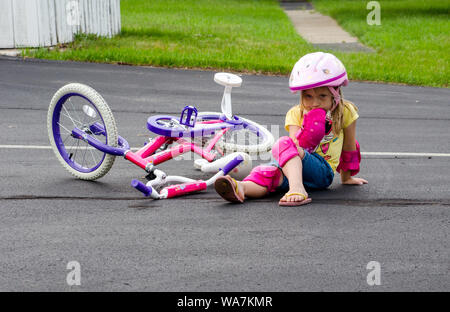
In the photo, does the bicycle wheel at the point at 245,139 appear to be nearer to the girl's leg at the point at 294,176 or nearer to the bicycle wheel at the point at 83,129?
the girl's leg at the point at 294,176

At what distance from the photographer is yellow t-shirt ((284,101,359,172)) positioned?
4.86 m

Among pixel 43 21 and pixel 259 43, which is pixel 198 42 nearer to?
pixel 259 43

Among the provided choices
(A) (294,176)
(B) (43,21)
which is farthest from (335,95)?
(B) (43,21)

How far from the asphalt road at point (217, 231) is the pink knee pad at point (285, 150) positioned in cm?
35

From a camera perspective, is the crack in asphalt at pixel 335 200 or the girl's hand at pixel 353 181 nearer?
the crack in asphalt at pixel 335 200

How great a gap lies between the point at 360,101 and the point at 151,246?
630 cm

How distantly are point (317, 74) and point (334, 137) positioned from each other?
0.56 metres

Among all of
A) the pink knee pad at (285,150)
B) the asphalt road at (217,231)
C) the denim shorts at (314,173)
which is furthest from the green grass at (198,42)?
the pink knee pad at (285,150)

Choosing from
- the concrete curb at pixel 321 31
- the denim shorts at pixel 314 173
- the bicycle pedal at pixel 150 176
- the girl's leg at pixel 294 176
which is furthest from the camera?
the concrete curb at pixel 321 31

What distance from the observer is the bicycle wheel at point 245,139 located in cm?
542

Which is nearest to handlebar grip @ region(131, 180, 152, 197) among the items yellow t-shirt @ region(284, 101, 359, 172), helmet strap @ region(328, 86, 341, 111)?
yellow t-shirt @ region(284, 101, 359, 172)
